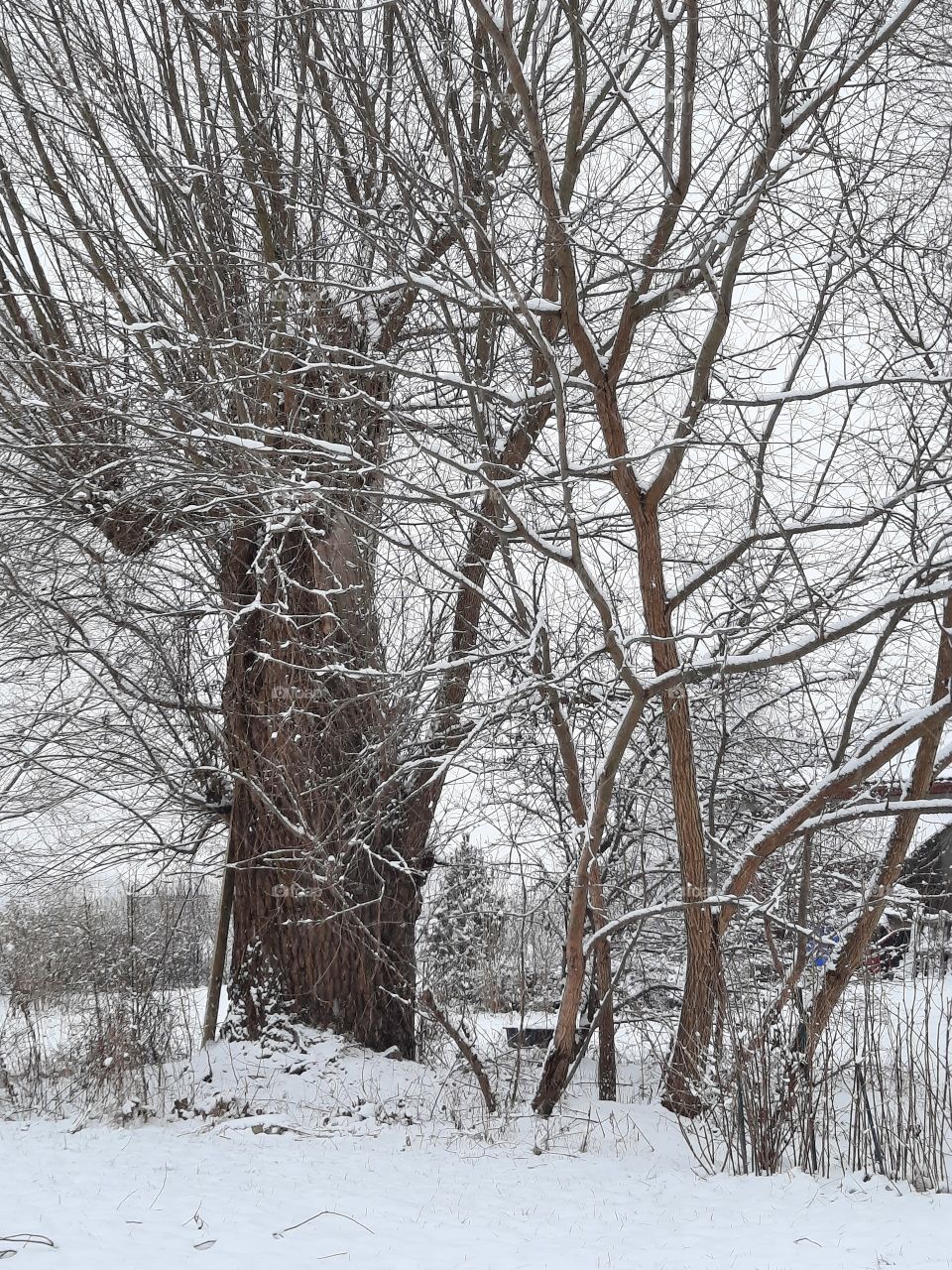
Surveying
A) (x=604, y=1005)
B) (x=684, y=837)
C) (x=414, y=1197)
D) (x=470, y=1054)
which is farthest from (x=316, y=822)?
(x=414, y=1197)

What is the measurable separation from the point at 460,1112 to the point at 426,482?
4065mm

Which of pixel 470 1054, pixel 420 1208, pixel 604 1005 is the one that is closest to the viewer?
pixel 420 1208

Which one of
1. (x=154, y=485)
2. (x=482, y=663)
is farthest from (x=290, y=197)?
(x=482, y=663)

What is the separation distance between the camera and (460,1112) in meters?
6.36

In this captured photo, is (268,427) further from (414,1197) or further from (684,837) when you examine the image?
(414,1197)

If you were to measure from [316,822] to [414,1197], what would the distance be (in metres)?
3.33

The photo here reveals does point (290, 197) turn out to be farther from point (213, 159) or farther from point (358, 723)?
point (358, 723)

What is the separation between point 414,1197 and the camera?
182 inches

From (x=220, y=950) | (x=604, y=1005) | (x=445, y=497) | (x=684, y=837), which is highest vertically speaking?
(x=445, y=497)

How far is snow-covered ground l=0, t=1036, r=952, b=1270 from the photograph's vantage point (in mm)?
3809

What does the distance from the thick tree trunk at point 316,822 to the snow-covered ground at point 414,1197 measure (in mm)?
1075

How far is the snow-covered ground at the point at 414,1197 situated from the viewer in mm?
3809

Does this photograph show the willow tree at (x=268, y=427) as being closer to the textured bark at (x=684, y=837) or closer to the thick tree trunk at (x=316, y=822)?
the thick tree trunk at (x=316, y=822)

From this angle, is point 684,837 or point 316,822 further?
point 316,822
